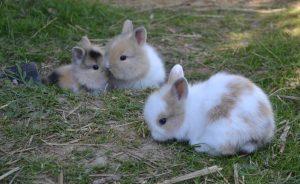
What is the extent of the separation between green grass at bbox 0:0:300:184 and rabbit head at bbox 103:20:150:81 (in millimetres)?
521

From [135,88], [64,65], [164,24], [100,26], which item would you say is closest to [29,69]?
[64,65]

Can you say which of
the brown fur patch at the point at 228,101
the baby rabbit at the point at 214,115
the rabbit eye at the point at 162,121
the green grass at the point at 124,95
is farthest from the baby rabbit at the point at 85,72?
the brown fur patch at the point at 228,101

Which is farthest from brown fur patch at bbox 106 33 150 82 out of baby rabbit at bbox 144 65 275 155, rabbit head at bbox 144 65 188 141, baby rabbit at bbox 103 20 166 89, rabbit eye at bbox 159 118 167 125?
rabbit eye at bbox 159 118 167 125

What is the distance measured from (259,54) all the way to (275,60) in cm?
30

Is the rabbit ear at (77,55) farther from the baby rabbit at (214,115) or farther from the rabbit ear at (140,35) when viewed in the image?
the baby rabbit at (214,115)

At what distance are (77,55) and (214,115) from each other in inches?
107

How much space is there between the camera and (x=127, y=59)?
7316 mm

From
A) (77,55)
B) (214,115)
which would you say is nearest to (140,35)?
(77,55)

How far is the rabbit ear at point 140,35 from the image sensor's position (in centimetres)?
736

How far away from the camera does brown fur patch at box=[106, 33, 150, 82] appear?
7.22m

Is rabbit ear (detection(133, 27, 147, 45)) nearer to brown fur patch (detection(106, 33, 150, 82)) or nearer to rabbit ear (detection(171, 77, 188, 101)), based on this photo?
brown fur patch (detection(106, 33, 150, 82))

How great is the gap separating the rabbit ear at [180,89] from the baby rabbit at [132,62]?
198 cm

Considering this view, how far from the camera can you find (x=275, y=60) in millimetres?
7512

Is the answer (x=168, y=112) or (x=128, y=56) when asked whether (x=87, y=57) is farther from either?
(x=168, y=112)
